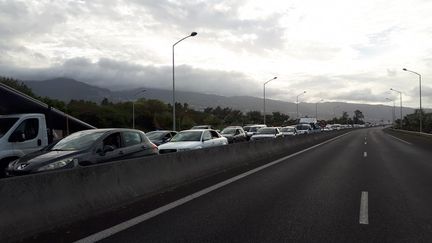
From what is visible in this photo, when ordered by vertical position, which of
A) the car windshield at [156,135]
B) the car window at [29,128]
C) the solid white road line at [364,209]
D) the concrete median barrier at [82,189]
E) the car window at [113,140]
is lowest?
the solid white road line at [364,209]

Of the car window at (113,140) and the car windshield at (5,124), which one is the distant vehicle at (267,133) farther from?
the car windshield at (5,124)

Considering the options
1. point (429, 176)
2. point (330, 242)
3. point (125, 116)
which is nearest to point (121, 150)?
point (330, 242)

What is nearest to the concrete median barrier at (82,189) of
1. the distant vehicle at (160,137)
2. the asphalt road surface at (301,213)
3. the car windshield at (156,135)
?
the asphalt road surface at (301,213)

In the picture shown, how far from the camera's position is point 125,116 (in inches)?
3757

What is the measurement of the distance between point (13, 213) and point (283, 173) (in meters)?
10.1

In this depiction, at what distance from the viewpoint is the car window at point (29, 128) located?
44.2 feet

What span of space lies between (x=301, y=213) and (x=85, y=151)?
534 centimetres

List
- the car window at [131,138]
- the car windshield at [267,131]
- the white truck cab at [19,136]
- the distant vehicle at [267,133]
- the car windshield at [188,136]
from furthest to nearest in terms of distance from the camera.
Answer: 1. the car windshield at [267,131]
2. the distant vehicle at [267,133]
3. the car windshield at [188,136]
4. the car window at [131,138]
5. the white truck cab at [19,136]

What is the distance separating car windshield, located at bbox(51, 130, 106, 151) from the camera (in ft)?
39.1

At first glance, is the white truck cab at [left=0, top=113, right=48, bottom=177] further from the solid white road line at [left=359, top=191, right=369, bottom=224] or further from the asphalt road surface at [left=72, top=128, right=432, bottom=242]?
the solid white road line at [left=359, top=191, right=369, bottom=224]

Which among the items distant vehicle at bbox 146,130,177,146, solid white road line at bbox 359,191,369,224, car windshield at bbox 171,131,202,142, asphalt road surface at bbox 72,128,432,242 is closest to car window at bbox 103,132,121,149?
asphalt road surface at bbox 72,128,432,242

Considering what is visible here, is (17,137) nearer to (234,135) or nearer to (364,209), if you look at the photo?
(364,209)

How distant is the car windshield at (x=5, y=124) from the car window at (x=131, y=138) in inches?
117

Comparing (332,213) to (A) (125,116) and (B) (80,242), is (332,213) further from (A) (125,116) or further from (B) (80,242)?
(A) (125,116)
